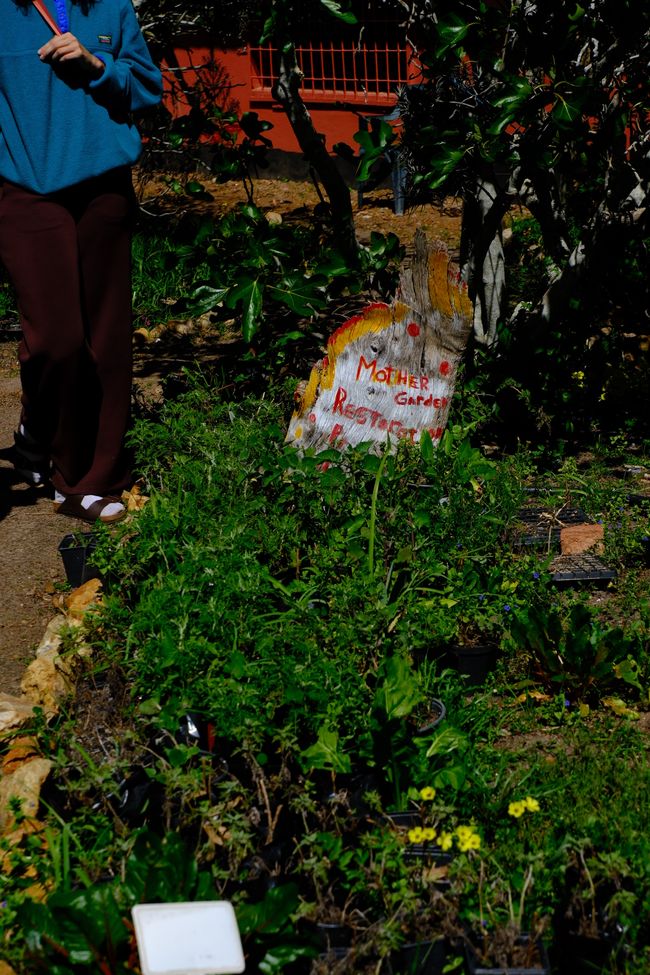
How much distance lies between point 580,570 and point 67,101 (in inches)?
98.5

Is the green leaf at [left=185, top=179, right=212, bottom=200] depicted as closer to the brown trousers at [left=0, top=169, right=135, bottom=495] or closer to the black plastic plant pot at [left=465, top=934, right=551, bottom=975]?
the brown trousers at [left=0, top=169, right=135, bottom=495]

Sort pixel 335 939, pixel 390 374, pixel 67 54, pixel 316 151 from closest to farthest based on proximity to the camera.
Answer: pixel 335 939 → pixel 67 54 → pixel 390 374 → pixel 316 151

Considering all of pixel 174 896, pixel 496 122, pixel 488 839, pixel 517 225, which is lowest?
pixel 488 839

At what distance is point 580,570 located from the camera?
4.14 meters

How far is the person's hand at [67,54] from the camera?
4066 millimetres

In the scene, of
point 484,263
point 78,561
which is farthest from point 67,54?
point 484,263

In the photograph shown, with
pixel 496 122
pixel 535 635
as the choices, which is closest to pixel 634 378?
pixel 496 122

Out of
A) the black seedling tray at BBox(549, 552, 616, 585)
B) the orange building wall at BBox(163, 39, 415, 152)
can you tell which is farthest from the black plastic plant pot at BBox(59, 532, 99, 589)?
the orange building wall at BBox(163, 39, 415, 152)

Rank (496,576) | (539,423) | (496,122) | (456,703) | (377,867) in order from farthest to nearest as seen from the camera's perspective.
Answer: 1. (539,423)
2. (496,122)
3. (496,576)
4. (456,703)
5. (377,867)

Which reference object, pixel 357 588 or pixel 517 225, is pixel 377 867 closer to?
pixel 357 588

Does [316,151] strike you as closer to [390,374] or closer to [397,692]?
[390,374]

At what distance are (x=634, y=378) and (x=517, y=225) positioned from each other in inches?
79.3

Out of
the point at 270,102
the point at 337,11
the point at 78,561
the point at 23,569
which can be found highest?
the point at 337,11

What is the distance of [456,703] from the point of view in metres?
3.35
